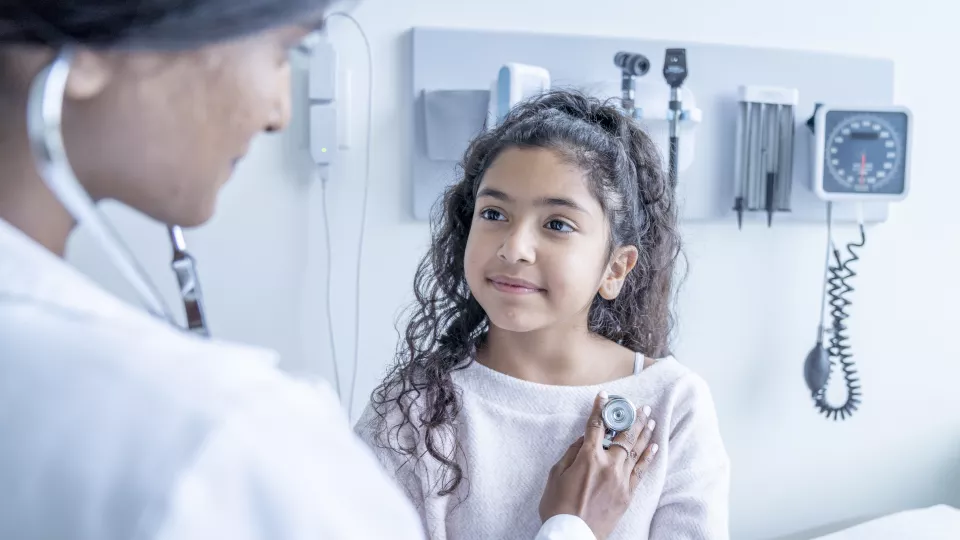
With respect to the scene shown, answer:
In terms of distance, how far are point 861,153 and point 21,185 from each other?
5.65ft

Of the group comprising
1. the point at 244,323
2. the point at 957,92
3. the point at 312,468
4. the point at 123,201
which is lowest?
the point at 244,323

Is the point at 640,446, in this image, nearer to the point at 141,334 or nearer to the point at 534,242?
the point at 534,242

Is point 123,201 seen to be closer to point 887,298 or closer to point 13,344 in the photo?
point 13,344

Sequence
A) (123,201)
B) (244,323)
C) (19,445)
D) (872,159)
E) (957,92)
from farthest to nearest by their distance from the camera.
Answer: (957,92)
(872,159)
(244,323)
(123,201)
(19,445)

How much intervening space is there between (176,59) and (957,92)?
209cm

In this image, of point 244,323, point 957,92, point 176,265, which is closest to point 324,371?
point 244,323

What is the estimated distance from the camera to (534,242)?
→ 42.9 inches

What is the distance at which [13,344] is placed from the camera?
35cm

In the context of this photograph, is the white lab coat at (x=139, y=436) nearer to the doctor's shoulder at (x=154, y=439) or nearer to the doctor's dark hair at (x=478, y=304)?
the doctor's shoulder at (x=154, y=439)

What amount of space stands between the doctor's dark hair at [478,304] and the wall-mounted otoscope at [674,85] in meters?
0.28

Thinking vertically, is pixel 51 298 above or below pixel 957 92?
below

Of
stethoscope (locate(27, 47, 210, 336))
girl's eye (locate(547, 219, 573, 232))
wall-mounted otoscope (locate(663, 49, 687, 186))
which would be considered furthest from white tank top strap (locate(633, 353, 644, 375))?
stethoscope (locate(27, 47, 210, 336))

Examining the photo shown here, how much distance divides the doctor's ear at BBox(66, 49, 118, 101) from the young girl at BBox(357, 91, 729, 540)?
2.34 feet

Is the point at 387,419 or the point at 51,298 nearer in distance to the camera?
the point at 51,298
